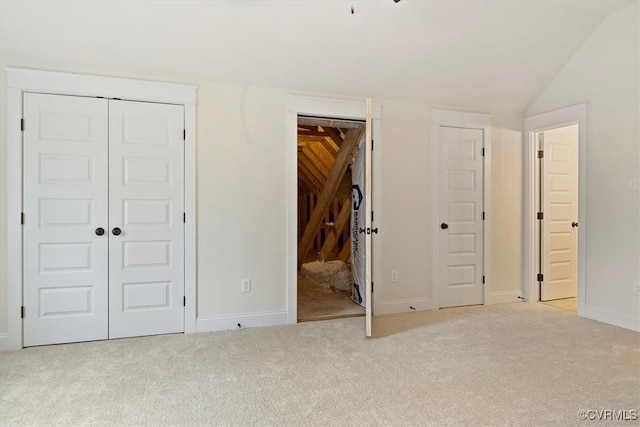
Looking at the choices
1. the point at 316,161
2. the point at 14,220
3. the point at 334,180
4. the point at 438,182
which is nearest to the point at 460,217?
the point at 438,182

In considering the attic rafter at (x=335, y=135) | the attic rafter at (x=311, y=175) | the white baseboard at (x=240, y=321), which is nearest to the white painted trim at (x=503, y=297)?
the white baseboard at (x=240, y=321)

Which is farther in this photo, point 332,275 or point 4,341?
point 332,275

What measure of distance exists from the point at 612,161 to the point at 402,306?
249 cm

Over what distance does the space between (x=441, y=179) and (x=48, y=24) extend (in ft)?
12.6

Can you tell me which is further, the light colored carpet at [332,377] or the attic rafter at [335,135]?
the attic rafter at [335,135]

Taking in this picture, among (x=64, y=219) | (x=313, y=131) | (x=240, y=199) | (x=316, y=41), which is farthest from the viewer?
(x=313, y=131)

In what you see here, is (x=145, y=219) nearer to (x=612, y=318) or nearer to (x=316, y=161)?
(x=316, y=161)

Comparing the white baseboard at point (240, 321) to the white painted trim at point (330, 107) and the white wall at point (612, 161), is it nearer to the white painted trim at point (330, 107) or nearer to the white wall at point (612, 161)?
the white painted trim at point (330, 107)

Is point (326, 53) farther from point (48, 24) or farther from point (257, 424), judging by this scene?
point (257, 424)

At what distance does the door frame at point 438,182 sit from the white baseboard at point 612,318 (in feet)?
3.18

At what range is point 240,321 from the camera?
3732 millimetres

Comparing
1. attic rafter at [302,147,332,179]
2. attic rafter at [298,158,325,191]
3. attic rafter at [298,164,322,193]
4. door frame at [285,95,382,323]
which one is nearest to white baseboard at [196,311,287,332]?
door frame at [285,95,382,323]

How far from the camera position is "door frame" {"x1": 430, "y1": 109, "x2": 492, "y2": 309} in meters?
4.40

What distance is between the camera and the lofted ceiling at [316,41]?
2936mm
